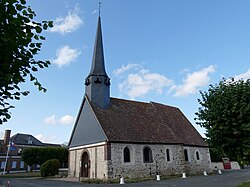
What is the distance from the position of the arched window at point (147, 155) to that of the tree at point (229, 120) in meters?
12.0

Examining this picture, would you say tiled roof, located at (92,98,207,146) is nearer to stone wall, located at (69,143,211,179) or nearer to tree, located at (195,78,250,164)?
stone wall, located at (69,143,211,179)

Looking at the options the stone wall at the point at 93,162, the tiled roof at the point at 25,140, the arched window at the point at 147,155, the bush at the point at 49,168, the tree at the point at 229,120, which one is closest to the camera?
the tree at the point at 229,120

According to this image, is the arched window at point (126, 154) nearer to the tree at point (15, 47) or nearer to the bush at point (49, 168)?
the bush at point (49, 168)

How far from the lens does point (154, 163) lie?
68.3ft

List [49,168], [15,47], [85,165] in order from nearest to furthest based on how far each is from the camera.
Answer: [15,47] → [85,165] → [49,168]

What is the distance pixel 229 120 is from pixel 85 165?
16.0 metres

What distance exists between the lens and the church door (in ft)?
67.5

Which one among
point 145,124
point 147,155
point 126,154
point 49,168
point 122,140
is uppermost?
point 145,124

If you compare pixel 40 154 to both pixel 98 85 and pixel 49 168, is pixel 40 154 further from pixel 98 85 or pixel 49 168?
pixel 98 85

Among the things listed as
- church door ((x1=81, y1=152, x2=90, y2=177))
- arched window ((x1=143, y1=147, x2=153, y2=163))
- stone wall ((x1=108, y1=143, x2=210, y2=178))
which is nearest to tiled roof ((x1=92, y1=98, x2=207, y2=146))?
stone wall ((x1=108, y1=143, x2=210, y2=178))

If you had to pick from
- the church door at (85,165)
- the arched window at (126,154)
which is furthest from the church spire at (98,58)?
the church door at (85,165)

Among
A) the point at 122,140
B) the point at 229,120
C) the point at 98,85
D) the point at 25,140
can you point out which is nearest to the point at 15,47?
the point at 229,120

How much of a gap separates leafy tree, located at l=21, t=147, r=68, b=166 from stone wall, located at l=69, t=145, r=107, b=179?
17.1 metres

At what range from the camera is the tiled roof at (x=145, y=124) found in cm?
2009
